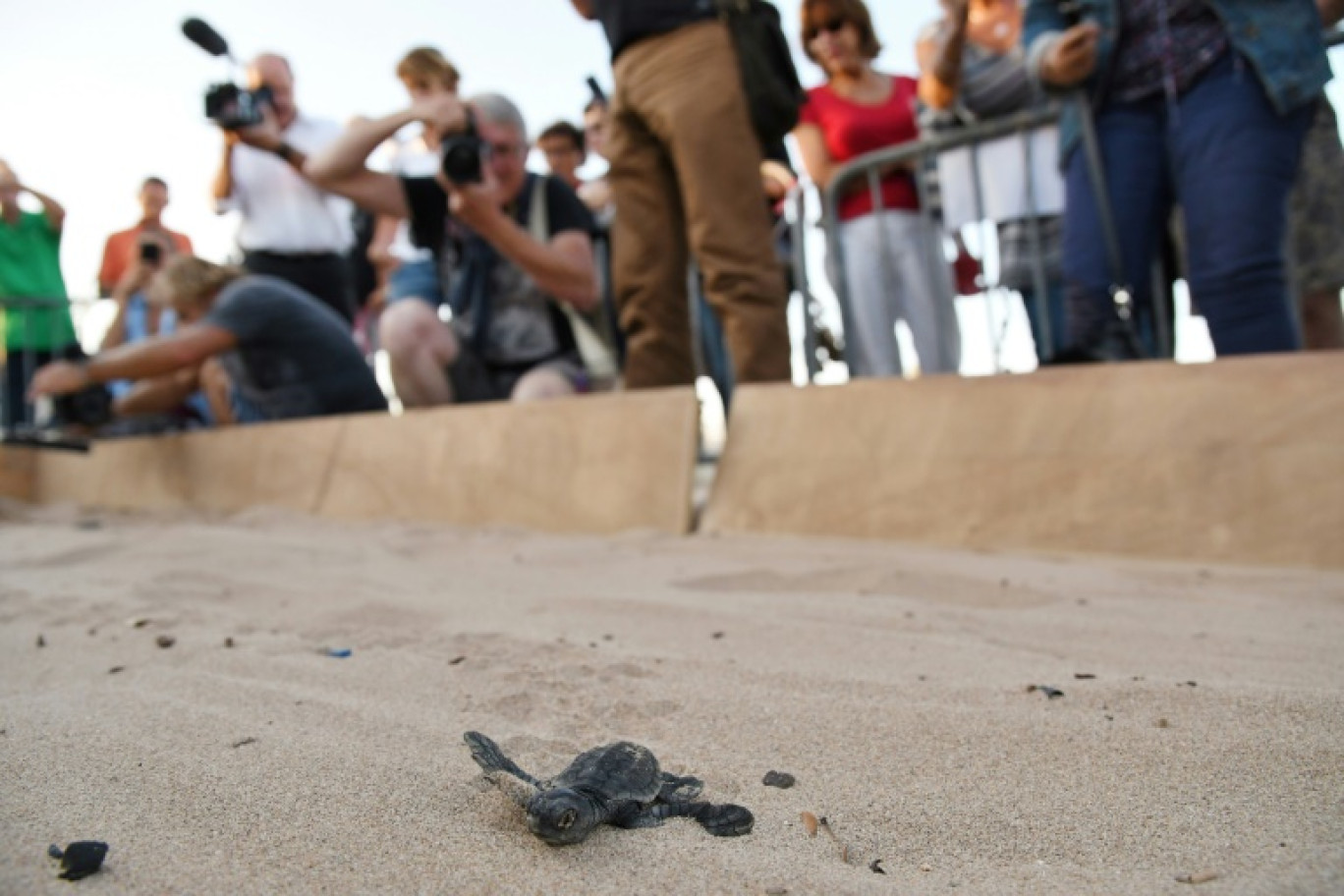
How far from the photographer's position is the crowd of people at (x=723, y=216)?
7.64ft

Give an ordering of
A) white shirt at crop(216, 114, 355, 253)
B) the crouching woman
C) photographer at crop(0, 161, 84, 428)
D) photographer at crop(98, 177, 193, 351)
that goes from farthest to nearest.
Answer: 1. photographer at crop(98, 177, 193, 351)
2. photographer at crop(0, 161, 84, 428)
3. white shirt at crop(216, 114, 355, 253)
4. the crouching woman

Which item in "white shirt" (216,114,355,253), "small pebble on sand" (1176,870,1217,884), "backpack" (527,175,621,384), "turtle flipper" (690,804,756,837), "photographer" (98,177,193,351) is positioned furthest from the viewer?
"photographer" (98,177,193,351)

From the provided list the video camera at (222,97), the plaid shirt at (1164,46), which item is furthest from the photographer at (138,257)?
the plaid shirt at (1164,46)

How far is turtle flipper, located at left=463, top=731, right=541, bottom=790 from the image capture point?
2.92 feet

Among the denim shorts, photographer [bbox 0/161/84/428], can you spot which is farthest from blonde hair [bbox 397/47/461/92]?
photographer [bbox 0/161/84/428]

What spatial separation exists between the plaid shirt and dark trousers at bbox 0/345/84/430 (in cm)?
521

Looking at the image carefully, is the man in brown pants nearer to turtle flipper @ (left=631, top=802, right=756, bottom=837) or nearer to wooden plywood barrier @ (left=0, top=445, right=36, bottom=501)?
turtle flipper @ (left=631, top=802, right=756, bottom=837)

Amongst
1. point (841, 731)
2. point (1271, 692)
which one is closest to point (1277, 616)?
point (1271, 692)

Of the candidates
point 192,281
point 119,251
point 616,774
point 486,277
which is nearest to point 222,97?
point 192,281

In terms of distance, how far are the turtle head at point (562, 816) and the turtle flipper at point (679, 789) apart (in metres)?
0.08

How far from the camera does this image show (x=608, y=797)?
838mm

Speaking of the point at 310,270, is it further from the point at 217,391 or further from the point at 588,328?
the point at 588,328

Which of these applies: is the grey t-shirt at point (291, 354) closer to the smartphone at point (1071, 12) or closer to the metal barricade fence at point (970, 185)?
the metal barricade fence at point (970, 185)

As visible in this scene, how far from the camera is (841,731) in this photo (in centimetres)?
106
